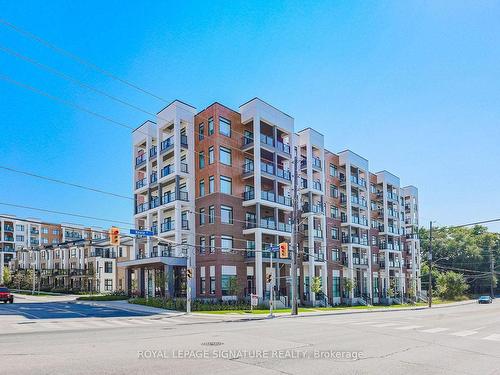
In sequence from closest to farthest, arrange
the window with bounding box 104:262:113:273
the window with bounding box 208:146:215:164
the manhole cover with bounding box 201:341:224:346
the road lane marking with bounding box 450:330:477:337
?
the manhole cover with bounding box 201:341:224:346
the road lane marking with bounding box 450:330:477:337
the window with bounding box 208:146:215:164
the window with bounding box 104:262:113:273

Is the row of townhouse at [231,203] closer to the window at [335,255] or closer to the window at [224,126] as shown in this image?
the window at [224,126]

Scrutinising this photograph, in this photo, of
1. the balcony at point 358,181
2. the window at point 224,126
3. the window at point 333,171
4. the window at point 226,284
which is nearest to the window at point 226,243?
the window at point 226,284

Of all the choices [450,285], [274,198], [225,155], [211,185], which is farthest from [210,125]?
[450,285]

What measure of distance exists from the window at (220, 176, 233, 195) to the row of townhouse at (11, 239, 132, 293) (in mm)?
33531

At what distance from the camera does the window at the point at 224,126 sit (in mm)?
47250

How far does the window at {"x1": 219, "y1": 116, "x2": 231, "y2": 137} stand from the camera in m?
47.2

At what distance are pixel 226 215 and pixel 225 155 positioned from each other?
22.0ft

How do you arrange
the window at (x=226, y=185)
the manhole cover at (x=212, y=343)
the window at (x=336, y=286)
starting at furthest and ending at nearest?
the window at (x=336, y=286)
the window at (x=226, y=185)
the manhole cover at (x=212, y=343)

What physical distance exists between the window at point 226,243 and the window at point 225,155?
8287 mm

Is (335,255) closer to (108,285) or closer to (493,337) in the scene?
(493,337)

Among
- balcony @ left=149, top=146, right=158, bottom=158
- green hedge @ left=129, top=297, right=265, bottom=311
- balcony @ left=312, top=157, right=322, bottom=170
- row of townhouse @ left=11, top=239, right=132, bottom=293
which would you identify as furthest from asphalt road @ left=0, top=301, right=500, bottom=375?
row of townhouse @ left=11, top=239, right=132, bottom=293

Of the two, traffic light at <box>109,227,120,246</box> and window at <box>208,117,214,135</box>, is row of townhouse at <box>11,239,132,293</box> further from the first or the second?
traffic light at <box>109,227,120,246</box>

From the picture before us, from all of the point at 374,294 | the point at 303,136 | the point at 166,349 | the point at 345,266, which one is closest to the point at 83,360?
the point at 166,349

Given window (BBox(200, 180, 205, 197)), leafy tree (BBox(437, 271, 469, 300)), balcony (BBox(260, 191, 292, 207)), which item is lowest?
leafy tree (BBox(437, 271, 469, 300))
